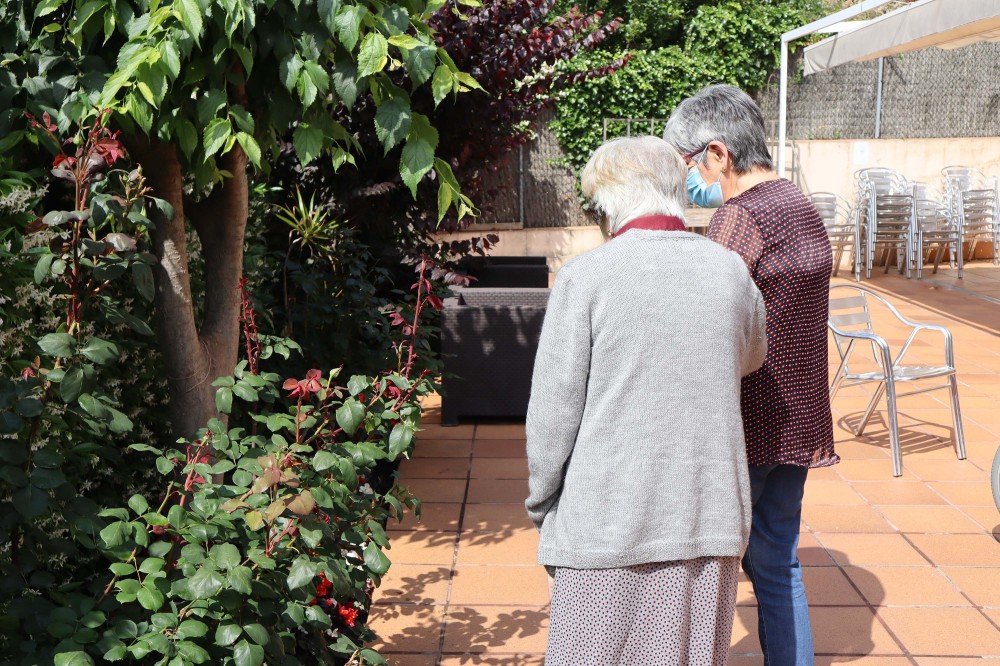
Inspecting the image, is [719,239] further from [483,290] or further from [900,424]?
[900,424]

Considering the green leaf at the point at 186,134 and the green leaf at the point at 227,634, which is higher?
the green leaf at the point at 186,134

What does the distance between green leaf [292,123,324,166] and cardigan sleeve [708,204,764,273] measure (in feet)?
3.14

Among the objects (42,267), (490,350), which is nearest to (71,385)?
(42,267)

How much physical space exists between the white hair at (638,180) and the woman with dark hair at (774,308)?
458 mm

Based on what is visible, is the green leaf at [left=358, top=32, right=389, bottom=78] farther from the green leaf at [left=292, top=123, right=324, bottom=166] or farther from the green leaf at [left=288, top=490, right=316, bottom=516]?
the green leaf at [left=288, top=490, right=316, bottom=516]

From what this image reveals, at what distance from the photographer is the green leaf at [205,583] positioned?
5.86 ft

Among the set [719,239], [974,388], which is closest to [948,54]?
[974,388]

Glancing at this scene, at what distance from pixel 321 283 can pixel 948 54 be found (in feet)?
38.7

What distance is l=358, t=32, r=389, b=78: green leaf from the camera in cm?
191

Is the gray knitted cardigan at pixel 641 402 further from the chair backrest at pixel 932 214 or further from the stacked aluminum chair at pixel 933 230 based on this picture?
the chair backrest at pixel 932 214

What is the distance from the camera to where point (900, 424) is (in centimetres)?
578

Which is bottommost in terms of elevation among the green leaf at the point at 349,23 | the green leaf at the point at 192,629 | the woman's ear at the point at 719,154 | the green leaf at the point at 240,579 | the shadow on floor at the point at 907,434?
the shadow on floor at the point at 907,434

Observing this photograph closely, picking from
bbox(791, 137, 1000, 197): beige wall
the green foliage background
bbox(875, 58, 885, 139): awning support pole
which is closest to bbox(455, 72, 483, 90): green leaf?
the green foliage background

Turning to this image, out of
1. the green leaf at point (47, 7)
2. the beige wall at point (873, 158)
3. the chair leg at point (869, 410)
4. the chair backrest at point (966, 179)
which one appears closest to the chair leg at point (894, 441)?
the chair leg at point (869, 410)
